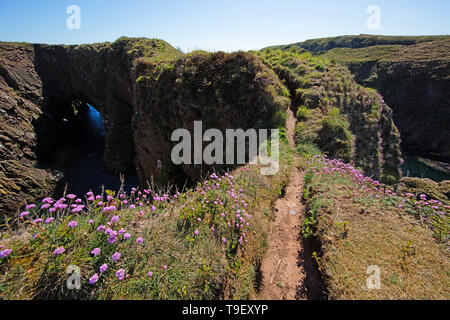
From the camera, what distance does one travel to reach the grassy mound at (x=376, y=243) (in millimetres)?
3473

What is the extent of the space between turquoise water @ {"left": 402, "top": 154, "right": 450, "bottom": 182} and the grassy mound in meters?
37.3

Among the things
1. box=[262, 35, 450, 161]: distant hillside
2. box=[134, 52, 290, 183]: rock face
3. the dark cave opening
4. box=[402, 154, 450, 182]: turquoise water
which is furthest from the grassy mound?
box=[262, 35, 450, 161]: distant hillside

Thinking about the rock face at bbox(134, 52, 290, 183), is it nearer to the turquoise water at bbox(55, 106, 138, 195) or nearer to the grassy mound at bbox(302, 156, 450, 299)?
the grassy mound at bbox(302, 156, 450, 299)

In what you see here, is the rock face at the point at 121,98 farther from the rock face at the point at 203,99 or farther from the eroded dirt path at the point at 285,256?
the eroded dirt path at the point at 285,256

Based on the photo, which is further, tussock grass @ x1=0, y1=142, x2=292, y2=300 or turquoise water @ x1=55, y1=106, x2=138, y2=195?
turquoise water @ x1=55, y1=106, x2=138, y2=195

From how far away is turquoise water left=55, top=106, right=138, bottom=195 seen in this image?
26.4 meters

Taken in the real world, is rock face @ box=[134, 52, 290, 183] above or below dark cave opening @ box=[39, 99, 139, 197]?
above

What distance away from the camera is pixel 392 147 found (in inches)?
629

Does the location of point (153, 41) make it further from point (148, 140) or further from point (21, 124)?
point (21, 124)

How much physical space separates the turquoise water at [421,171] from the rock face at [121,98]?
37271 millimetres

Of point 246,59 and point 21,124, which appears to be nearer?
point 246,59
